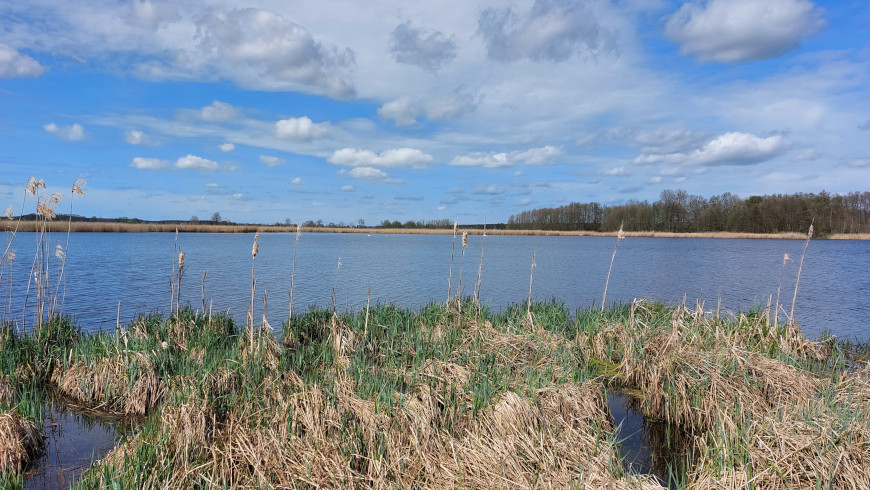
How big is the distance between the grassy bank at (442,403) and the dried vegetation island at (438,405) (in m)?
0.03

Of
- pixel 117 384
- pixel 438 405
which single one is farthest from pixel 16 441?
pixel 438 405

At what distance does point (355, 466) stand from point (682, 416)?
4.83 metres

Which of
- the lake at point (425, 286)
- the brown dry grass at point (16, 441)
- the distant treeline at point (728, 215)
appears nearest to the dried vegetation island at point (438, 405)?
the brown dry grass at point (16, 441)

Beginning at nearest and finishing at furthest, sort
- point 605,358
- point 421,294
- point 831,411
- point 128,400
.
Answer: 1. point 831,411
2. point 128,400
3. point 605,358
4. point 421,294

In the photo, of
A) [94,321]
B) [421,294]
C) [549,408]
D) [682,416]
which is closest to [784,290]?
[421,294]

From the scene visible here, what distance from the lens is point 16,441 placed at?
17.2 feet

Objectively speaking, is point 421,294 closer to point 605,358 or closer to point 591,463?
point 605,358

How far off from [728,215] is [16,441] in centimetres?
9390

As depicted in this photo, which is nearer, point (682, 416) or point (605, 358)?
point (682, 416)

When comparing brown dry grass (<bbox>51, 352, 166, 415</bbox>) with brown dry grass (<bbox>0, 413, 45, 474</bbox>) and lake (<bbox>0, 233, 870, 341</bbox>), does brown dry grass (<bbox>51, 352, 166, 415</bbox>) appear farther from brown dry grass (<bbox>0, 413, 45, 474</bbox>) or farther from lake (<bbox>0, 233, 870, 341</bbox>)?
lake (<bbox>0, 233, 870, 341</bbox>)

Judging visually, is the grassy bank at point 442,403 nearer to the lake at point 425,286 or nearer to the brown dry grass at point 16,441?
the brown dry grass at point 16,441

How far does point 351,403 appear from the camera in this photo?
5.53 metres

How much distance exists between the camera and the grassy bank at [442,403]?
4.49m

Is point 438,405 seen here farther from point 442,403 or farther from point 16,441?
point 16,441
